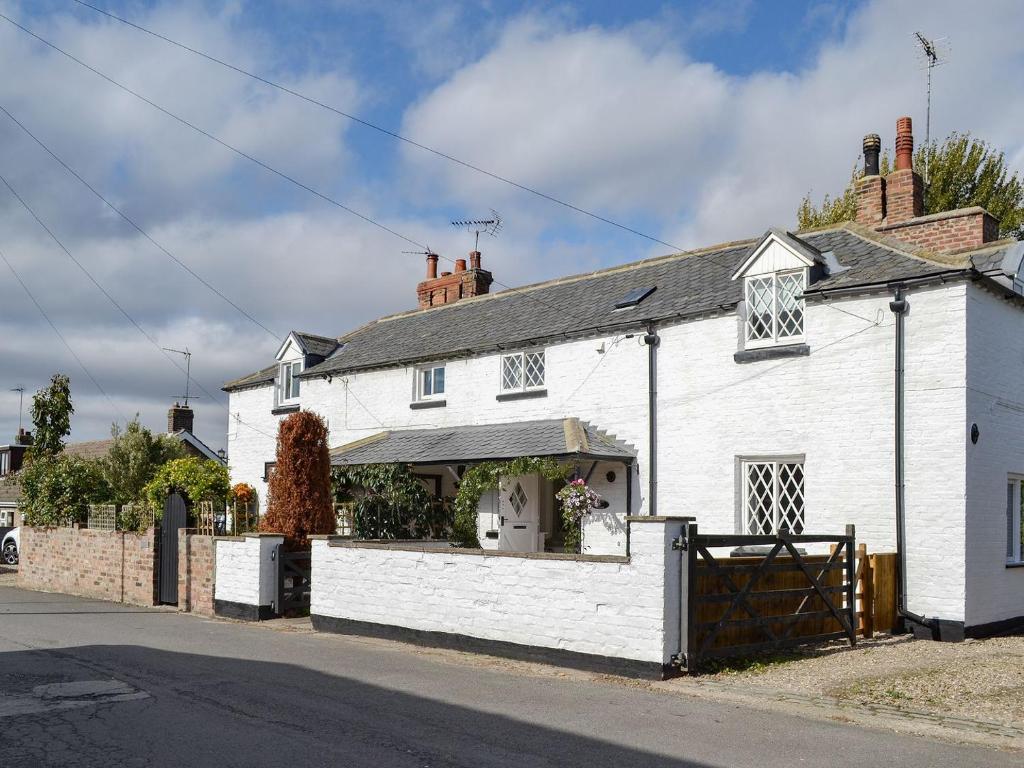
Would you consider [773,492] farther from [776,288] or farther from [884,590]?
[776,288]

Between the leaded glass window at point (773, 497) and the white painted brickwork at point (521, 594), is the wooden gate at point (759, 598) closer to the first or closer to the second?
the white painted brickwork at point (521, 594)

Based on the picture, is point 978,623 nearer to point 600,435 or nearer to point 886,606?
point 886,606

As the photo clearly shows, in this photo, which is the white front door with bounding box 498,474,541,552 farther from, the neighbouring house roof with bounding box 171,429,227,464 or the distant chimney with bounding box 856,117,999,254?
the neighbouring house roof with bounding box 171,429,227,464

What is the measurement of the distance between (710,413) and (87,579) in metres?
14.0

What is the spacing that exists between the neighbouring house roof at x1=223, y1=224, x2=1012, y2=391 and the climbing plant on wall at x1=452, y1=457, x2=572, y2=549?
2.94 metres

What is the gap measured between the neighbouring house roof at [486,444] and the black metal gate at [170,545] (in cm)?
341

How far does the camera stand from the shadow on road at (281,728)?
6.82 meters

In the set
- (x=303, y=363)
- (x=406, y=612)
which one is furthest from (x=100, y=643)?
(x=303, y=363)

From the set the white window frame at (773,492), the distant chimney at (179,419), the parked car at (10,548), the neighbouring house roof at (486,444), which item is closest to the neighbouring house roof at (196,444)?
the distant chimney at (179,419)

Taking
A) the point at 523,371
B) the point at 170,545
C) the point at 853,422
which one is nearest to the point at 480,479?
the point at 523,371

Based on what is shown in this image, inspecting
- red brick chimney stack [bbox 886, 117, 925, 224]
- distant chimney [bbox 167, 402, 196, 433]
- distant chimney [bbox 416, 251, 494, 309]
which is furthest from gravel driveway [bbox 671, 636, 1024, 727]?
distant chimney [bbox 167, 402, 196, 433]

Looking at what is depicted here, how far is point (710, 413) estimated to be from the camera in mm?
16422

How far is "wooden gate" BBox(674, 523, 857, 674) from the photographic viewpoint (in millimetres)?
10430

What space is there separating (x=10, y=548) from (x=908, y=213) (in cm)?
2804
